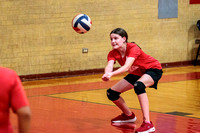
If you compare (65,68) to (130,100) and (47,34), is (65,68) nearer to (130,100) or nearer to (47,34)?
(47,34)

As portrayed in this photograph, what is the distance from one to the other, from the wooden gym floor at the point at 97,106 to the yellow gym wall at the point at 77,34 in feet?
2.36

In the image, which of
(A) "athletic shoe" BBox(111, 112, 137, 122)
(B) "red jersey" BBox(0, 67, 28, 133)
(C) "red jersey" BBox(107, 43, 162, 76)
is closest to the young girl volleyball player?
(C) "red jersey" BBox(107, 43, 162, 76)

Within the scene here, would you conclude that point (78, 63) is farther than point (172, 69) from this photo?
No

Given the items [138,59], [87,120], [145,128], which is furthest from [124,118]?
[138,59]

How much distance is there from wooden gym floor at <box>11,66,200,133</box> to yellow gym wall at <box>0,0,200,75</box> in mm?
719

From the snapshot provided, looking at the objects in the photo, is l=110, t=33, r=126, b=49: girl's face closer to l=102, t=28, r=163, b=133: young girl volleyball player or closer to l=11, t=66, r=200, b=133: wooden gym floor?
l=102, t=28, r=163, b=133: young girl volleyball player

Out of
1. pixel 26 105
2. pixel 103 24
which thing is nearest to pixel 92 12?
pixel 103 24

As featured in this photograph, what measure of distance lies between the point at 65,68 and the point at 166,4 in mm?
4053

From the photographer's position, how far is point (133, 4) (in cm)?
1287

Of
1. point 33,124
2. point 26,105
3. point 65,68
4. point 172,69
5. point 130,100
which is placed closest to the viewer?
point 26,105

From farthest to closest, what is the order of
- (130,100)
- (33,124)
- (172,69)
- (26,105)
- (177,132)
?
(172,69)
(130,100)
(33,124)
(177,132)
(26,105)

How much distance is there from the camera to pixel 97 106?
7867mm

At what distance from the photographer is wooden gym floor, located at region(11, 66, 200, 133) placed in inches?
247

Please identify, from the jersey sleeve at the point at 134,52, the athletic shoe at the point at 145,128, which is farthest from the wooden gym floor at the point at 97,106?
the jersey sleeve at the point at 134,52
